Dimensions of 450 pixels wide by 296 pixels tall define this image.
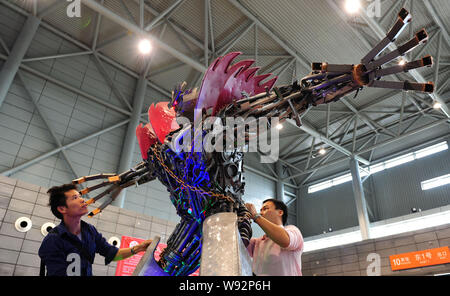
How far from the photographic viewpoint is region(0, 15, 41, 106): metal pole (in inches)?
290

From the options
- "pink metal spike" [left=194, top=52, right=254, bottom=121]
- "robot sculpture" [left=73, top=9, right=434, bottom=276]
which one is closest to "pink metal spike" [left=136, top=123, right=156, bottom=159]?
"robot sculpture" [left=73, top=9, right=434, bottom=276]

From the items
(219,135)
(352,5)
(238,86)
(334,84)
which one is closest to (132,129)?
(352,5)

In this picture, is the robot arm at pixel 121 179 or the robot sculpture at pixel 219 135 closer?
the robot sculpture at pixel 219 135

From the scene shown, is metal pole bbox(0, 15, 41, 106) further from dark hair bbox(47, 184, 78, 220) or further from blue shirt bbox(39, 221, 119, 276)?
blue shirt bbox(39, 221, 119, 276)

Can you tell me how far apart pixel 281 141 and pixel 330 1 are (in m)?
7.80

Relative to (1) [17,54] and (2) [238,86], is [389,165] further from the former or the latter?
(1) [17,54]

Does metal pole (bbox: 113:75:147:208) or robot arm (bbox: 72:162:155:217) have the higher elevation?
metal pole (bbox: 113:75:147:208)

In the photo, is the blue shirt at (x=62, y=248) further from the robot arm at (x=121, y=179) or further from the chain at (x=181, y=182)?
the robot arm at (x=121, y=179)

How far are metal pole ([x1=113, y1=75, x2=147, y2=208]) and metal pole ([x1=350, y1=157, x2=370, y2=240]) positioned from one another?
7966mm

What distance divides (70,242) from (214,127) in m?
1.20

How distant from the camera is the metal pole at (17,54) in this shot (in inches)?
290

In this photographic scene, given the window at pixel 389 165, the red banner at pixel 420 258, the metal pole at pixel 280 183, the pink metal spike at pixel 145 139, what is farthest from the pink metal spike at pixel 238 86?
the metal pole at pixel 280 183

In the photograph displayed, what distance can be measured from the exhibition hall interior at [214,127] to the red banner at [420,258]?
0.10ft

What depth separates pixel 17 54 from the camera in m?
7.80
